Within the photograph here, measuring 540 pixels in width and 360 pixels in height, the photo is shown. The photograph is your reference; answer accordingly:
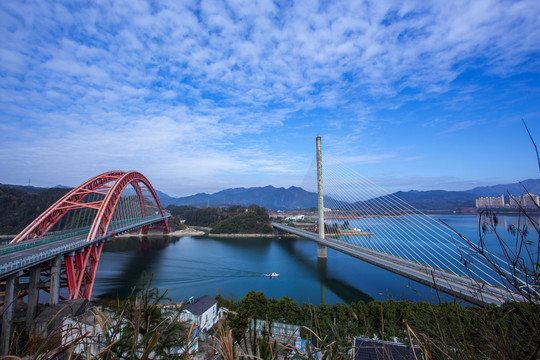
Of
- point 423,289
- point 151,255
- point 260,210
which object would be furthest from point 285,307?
point 260,210

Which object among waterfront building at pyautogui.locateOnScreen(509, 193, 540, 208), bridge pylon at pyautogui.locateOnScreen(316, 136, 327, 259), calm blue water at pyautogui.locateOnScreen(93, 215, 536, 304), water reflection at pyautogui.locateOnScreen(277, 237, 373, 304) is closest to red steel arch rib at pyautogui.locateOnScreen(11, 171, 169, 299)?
calm blue water at pyautogui.locateOnScreen(93, 215, 536, 304)

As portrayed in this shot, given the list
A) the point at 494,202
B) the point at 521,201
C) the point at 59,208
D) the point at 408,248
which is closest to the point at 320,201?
the point at 408,248

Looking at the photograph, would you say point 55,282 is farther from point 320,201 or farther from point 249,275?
point 320,201

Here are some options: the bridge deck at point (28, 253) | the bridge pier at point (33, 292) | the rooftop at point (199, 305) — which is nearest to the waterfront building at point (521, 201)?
the rooftop at point (199, 305)

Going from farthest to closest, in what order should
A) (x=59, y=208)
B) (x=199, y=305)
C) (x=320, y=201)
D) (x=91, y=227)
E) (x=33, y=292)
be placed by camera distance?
(x=320, y=201), (x=59, y=208), (x=91, y=227), (x=199, y=305), (x=33, y=292)

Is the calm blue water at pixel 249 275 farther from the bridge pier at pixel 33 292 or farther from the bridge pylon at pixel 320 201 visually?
the bridge pier at pixel 33 292

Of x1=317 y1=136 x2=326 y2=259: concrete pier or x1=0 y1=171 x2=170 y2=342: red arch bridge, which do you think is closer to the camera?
x1=0 y1=171 x2=170 y2=342: red arch bridge

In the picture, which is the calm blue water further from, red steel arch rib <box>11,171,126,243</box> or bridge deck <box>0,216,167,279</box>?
red steel arch rib <box>11,171,126,243</box>
